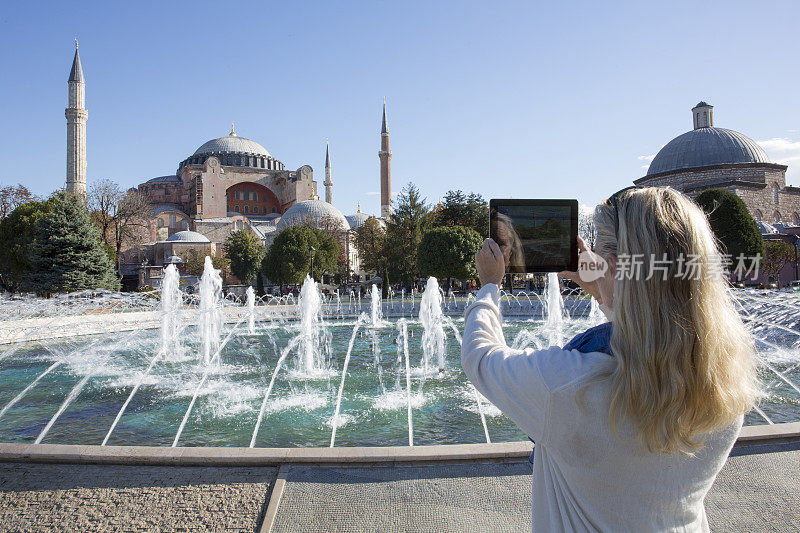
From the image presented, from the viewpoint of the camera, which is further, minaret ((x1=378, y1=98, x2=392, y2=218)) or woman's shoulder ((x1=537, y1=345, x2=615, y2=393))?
minaret ((x1=378, y1=98, x2=392, y2=218))

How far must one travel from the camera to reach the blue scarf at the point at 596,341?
1.14 metres

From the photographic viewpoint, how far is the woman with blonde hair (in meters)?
1.05

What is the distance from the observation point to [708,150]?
1638 inches

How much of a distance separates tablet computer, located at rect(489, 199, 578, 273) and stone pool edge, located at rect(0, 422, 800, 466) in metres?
2.53

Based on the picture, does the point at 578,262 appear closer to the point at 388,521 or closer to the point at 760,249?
the point at 388,521

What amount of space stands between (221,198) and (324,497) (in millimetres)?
63488

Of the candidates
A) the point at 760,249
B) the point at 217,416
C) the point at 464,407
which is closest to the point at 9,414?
the point at 217,416

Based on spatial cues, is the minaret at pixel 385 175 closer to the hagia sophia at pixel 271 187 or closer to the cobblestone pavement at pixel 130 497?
the hagia sophia at pixel 271 187

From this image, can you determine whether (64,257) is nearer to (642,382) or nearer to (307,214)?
(642,382)

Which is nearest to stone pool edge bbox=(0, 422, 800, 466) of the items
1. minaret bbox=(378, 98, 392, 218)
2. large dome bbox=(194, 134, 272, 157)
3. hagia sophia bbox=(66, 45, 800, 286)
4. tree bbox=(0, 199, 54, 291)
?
tree bbox=(0, 199, 54, 291)

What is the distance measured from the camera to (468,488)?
3365 millimetres

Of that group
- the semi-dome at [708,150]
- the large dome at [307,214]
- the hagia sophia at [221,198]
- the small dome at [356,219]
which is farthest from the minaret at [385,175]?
the semi-dome at [708,150]

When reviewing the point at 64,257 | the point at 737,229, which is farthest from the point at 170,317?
the point at 737,229

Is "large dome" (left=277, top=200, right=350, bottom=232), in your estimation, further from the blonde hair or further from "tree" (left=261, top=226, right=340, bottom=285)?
the blonde hair
